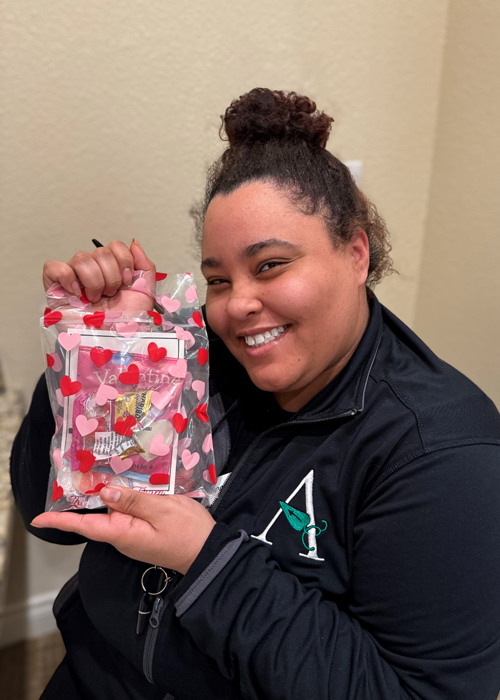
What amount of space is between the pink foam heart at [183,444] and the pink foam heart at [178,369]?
90mm

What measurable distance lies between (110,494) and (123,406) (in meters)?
0.12

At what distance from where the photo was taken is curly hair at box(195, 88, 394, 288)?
73 centimetres

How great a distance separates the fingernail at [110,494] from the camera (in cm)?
64

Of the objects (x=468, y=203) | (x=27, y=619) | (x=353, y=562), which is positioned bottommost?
(x=27, y=619)

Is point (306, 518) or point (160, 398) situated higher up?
point (160, 398)

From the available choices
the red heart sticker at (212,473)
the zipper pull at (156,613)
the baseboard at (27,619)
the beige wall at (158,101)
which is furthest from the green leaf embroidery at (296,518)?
the baseboard at (27,619)

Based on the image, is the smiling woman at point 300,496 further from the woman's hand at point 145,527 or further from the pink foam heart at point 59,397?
the pink foam heart at point 59,397

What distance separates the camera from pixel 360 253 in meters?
0.78

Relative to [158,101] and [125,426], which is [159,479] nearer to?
[125,426]

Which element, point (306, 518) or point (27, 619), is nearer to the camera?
point (306, 518)

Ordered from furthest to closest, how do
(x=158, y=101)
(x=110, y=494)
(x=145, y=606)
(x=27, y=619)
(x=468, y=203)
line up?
(x=27, y=619), (x=468, y=203), (x=158, y=101), (x=145, y=606), (x=110, y=494)

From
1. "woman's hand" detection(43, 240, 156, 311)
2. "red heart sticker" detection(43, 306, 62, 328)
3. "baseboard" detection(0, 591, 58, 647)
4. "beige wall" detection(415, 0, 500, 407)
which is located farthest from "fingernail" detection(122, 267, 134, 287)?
"baseboard" detection(0, 591, 58, 647)

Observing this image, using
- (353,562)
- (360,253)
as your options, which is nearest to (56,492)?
(353,562)

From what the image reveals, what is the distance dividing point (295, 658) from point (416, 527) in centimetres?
22
